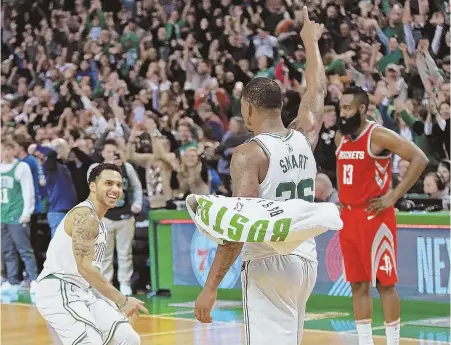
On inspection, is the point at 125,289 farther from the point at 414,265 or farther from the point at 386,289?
the point at 386,289

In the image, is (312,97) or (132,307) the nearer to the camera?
(312,97)

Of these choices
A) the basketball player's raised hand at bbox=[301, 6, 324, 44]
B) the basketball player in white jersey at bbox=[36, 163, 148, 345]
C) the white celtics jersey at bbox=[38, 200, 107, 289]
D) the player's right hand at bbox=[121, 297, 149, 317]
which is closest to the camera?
the player's right hand at bbox=[121, 297, 149, 317]

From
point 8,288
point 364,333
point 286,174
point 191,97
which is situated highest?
point 191,97

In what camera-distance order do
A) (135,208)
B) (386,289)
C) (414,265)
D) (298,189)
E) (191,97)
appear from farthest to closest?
(191,97) < (135,208) < (414,265) < (386,289) < (298,189)

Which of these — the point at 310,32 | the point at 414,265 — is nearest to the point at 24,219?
the point at 414,265

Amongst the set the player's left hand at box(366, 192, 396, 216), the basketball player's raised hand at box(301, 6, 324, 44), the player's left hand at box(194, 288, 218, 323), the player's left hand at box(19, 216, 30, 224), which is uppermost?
the basketball player's raised hand at box(301, 6, 324, 44)

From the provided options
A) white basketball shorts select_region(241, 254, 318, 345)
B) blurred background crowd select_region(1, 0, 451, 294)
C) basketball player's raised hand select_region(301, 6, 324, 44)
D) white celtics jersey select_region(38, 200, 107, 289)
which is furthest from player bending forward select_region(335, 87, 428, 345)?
blurred background crowd select_region(1, 0, 451, 294)

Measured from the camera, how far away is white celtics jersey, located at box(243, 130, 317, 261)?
16.7 feet

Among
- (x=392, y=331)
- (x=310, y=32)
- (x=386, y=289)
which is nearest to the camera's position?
(x=310, y=32)

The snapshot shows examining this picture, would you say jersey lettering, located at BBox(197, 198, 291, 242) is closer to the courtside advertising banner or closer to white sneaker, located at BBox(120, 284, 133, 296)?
the courtside advertising banner

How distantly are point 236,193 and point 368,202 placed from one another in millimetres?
3254

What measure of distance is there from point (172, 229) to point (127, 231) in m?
0.65

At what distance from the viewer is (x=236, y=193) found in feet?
16.5

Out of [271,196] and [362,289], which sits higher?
[271,196]
